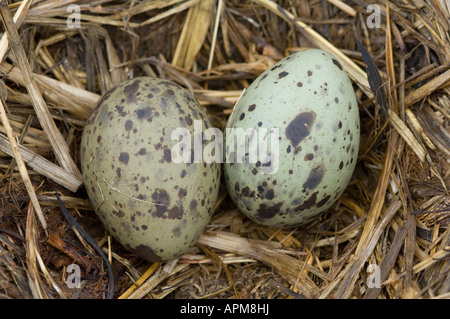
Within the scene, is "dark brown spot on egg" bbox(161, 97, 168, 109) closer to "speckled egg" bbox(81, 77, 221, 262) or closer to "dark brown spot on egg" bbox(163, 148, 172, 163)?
"speckled egg" bbox(81, 77, 221, 262)

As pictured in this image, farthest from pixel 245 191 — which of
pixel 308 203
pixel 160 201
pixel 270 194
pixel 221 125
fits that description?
pixel 221 125

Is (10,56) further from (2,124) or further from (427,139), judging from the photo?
(427,139)

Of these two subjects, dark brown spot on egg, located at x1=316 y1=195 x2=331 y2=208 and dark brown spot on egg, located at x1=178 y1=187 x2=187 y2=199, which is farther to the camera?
dark brown spot on egg, located at x1=316 y1=195 x2=331 y2=208

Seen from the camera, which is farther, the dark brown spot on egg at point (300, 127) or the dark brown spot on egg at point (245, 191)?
the dark brown spot on egg at point (245, 191)

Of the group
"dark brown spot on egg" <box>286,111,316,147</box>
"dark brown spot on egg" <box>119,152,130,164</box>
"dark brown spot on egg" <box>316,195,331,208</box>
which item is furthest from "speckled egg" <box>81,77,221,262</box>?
"dark brown spot on egg" <box>316,195,331,208</box>

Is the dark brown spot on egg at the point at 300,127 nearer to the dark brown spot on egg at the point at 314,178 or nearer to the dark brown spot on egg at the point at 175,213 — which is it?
the dark brown spot on egg at the point at 314,178

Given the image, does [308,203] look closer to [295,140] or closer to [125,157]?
[295,140]

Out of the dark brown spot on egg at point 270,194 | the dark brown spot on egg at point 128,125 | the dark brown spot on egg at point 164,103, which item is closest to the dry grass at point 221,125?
the dark brown spot on egg at point 270,194

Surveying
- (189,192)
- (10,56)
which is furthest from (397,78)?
(10,56)
